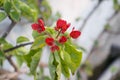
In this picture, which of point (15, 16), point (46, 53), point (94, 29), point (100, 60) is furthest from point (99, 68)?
point (15, 16)

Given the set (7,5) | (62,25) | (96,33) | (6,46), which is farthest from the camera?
(96,33)

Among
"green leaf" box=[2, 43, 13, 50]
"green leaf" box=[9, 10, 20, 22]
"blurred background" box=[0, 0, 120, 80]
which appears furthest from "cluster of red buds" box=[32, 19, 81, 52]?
"blurred background" box=[0, 0, 120, 80]

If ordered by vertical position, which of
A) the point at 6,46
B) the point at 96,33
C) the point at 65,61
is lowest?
the point at 65,61

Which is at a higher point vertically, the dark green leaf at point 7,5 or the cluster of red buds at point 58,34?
the dark green leaf at point 7,5

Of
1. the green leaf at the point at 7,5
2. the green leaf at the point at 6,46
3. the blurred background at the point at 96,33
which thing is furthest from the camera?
the blurred background at the point at 96,33

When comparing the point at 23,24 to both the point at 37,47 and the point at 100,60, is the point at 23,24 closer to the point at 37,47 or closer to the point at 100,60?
the point at 100,60

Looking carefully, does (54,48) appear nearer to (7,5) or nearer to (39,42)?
(39,42)

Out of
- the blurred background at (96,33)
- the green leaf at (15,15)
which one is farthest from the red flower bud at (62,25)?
the blurred background at (96,33)

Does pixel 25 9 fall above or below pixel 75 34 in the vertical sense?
above

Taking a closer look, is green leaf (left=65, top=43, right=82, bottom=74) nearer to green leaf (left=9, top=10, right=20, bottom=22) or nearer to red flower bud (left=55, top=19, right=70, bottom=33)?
red flower bud (left=55, top=19, right=70, bottom=33)

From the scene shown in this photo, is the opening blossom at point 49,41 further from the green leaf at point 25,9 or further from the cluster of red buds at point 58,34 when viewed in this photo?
the green leaf at point 25,9

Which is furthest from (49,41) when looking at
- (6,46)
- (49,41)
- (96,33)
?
(96,33)
